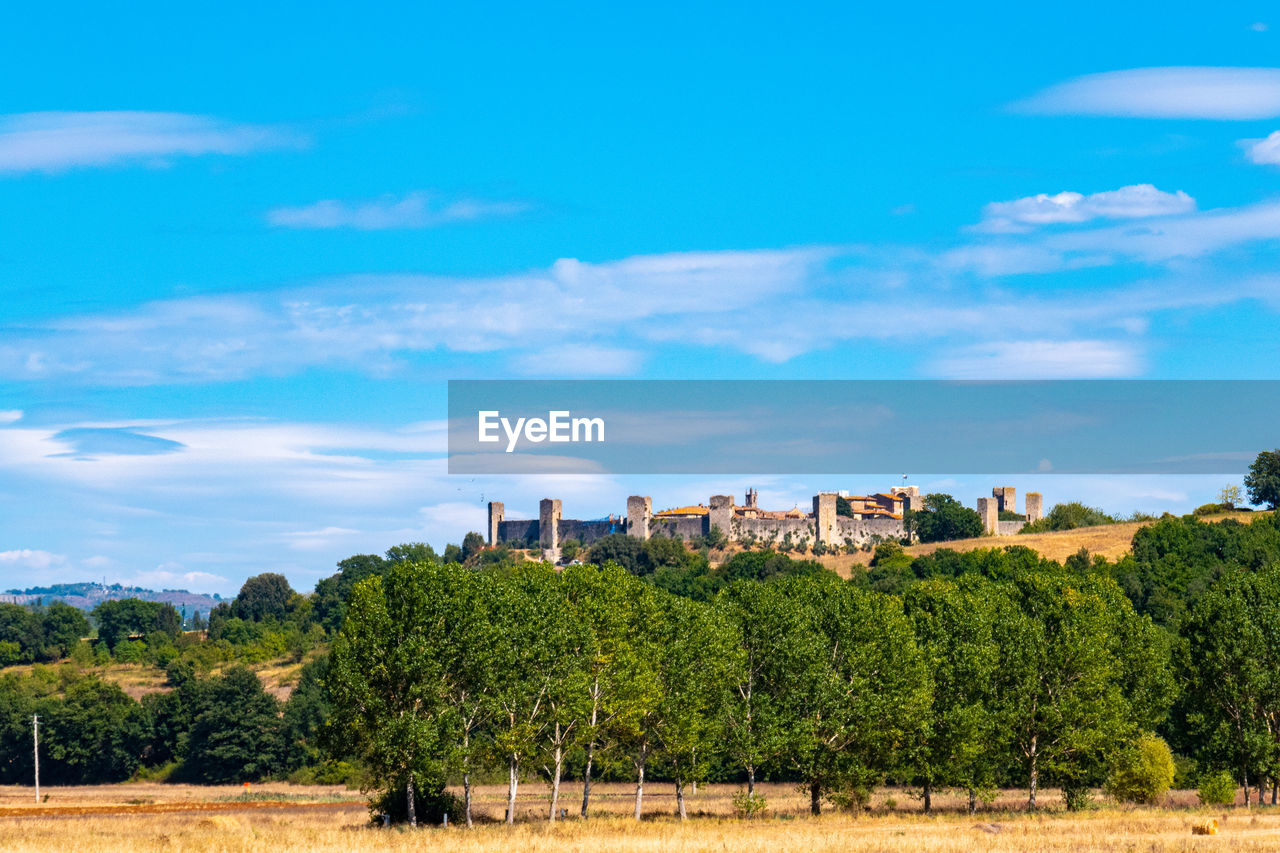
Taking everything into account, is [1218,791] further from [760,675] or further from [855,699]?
[760,675]

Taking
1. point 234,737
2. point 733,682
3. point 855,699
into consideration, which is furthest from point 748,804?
point 234,737

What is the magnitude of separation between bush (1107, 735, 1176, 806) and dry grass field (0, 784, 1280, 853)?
1334 mm

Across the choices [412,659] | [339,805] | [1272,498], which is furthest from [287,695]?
[1272,498]

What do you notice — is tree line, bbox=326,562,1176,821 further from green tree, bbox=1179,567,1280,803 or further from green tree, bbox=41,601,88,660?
green tree, bbox=41,601,88,660

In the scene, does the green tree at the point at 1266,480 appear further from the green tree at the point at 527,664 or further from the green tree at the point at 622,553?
the green tree at the point at 527,664

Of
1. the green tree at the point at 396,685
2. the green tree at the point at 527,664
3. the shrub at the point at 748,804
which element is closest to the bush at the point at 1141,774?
the shrub at the point at 748,804

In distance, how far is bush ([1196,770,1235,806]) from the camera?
60.9 meters

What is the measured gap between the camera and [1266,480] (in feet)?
628

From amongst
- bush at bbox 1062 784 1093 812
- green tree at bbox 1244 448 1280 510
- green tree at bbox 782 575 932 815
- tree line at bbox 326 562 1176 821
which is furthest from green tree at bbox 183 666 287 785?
green tree at bbox 1244 448 1280 510

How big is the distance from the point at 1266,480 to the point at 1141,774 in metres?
145

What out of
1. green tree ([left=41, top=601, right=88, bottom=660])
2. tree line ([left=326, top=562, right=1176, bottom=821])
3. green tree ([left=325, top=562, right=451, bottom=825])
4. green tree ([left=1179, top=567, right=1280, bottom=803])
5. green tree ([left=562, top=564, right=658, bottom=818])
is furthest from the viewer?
green tree ([left=41, top=601, right=88, bottom=660])

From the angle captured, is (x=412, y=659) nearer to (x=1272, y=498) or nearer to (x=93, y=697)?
(x=93, y=697)

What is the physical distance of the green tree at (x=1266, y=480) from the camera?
627 feet

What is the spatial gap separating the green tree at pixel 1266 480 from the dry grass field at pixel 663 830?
13844cm
